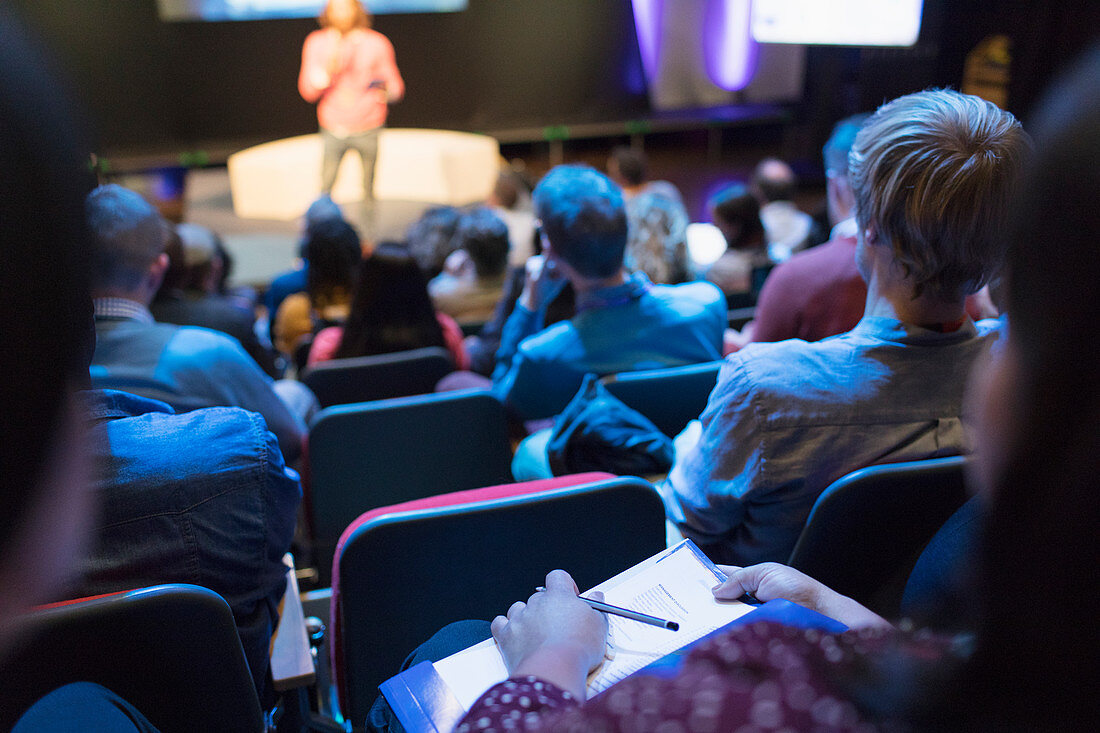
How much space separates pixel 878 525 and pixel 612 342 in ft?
2.81

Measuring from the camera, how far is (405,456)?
1761mm

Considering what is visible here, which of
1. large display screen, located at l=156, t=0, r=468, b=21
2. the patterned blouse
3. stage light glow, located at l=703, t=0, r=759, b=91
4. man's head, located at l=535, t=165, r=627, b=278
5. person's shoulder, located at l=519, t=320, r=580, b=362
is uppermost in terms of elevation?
large display screen, located at l=156, t=0, r=468, b=21

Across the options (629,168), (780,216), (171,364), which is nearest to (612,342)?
(171,364)

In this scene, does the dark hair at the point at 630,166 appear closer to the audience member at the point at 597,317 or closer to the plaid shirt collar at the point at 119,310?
the audience member at the point at 597,317

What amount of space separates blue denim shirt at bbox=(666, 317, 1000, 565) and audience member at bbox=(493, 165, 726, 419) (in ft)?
2.19

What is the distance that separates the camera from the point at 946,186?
107 cm

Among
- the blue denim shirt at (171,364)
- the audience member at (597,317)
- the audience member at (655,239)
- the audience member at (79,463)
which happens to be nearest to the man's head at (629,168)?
the audience member at (655,239)

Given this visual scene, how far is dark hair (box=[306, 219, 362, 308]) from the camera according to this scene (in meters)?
2.82

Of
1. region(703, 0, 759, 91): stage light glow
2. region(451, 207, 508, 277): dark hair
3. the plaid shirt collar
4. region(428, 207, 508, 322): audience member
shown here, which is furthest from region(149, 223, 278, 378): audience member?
region(703, 0, 759, 91): stage light glow

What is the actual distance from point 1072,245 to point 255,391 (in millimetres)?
1676

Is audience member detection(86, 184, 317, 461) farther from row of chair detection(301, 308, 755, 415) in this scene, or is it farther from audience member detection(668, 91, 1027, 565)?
audience member detection(668, 91, 1027, 565)

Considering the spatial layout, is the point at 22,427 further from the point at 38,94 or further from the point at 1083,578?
the point at 1083,578

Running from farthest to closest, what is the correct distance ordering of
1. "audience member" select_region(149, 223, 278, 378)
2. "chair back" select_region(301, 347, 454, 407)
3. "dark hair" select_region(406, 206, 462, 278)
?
"dark hair" select_region(406, 206, 462, 278) < "audience member" select_region(149, 223, 278, 378) < "chair back" select_region(301, 347, 454, 407)

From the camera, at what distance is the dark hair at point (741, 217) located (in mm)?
3340
